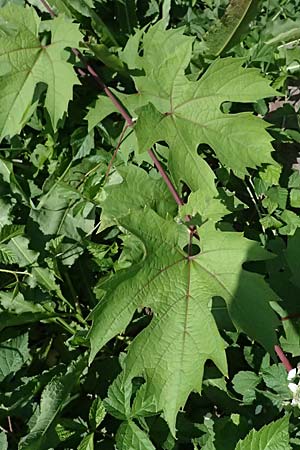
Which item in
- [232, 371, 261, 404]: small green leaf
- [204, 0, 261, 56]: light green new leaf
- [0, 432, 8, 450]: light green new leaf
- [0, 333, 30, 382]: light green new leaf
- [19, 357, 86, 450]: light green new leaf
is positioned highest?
[204, 0, 261, 56]: light green new leaf

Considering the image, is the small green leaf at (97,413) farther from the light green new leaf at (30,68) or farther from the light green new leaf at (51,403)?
the light green new leaf at (30,68)

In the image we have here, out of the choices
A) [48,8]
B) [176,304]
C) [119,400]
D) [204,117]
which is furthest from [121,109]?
[119,400]

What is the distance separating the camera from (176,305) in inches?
56.3

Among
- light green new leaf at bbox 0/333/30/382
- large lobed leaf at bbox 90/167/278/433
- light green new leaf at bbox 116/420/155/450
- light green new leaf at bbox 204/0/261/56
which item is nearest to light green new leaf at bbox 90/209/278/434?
large lobed leaf at bbox 90/167/278/433

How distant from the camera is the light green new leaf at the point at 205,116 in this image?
1.63 meters

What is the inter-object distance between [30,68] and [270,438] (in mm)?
1030

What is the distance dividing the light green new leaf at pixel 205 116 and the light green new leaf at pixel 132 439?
59cm

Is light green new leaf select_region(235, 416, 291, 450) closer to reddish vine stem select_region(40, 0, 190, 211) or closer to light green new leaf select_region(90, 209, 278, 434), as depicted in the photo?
light green new leaf select_region(90, 209, 278, 434)

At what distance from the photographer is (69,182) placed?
200 cm

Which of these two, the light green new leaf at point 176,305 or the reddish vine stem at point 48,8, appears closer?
the light green new leaf at point 176,305

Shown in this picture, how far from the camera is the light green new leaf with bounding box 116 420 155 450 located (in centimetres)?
155

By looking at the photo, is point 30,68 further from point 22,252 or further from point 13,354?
point 13,354

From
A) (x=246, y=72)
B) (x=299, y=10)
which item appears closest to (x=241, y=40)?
(x=299, y=10)

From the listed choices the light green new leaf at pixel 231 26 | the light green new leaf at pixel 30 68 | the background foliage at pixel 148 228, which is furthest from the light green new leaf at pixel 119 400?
the light green new leaf at pixel 231 26
